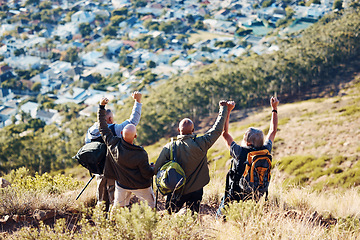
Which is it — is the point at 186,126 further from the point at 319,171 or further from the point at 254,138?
the point at 319,171

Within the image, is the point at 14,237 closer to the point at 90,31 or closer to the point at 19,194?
the point at 19,194

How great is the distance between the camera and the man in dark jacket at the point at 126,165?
345 centimetres

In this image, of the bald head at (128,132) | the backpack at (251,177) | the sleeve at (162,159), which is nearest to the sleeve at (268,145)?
the backpack at (251,177)

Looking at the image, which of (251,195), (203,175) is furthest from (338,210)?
(203,175)

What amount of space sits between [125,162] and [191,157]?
65 centimetres

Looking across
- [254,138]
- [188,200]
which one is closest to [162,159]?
[188,200]

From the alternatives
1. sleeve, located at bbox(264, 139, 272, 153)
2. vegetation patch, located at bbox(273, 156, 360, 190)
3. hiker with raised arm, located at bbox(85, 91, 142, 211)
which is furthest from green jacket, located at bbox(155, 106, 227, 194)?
vegetation patch, located at bbox(273, 156, 360, 190)

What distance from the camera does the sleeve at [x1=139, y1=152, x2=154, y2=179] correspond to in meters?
3.51

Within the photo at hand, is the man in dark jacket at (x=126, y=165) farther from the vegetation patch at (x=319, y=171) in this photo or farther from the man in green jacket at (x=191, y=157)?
the vegetation patch at (x=319, y=171)

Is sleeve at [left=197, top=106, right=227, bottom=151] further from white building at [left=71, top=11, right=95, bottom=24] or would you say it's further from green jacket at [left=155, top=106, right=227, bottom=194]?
white building at [left=71, top=11, right=95, bottom=24]

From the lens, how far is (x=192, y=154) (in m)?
3.46

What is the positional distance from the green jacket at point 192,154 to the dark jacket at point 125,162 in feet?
0.53

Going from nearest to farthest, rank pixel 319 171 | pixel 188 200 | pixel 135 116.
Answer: pixel 188 200
pixel 135 116
pixel 319 171

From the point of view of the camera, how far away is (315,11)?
58.7 metres
